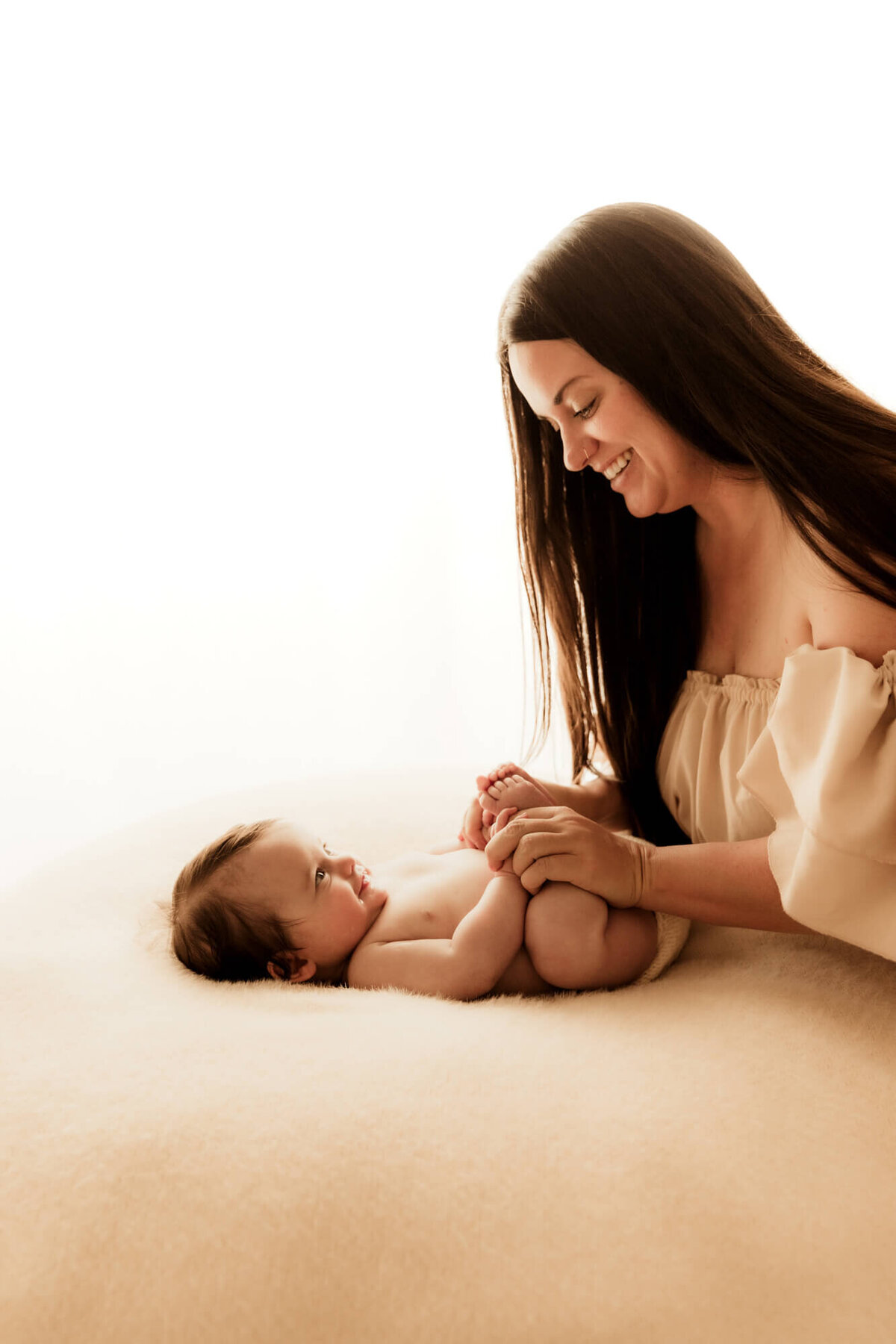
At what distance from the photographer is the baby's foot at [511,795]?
1624 mm

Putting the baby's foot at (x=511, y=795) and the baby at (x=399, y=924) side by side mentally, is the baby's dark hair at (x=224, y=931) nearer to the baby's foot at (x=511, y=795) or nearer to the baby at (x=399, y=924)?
the baby at (x=399, y=924)

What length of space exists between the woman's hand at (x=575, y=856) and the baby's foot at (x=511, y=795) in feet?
0.45

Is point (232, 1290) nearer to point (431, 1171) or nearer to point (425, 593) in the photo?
point (431, 1171)

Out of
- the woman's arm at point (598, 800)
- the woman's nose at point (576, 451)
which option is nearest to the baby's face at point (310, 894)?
the woman's arm at point (598, 800)

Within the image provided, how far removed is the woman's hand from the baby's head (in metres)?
0.25

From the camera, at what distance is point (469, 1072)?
3.50ft

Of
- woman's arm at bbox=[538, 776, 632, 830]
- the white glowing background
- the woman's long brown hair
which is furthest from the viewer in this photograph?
the white glowing background

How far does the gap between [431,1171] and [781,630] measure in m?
0.93

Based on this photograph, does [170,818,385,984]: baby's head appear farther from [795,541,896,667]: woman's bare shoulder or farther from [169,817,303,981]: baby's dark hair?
[795,541,896,667]: woman's bare shoulder

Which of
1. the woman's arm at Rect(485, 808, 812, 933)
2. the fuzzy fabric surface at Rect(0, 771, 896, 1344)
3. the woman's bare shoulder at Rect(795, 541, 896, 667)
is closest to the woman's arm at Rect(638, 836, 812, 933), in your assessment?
the woman's arm at Rect(485, 808, 812, 933)

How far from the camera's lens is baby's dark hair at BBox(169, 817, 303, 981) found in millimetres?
1487

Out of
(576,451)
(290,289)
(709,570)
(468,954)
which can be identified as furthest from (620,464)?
(290,289)

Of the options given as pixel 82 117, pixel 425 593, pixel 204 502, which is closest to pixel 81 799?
pixel 204 502

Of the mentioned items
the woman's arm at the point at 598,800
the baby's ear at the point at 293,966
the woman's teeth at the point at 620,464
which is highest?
the woman's teeth at the point at 620,464
